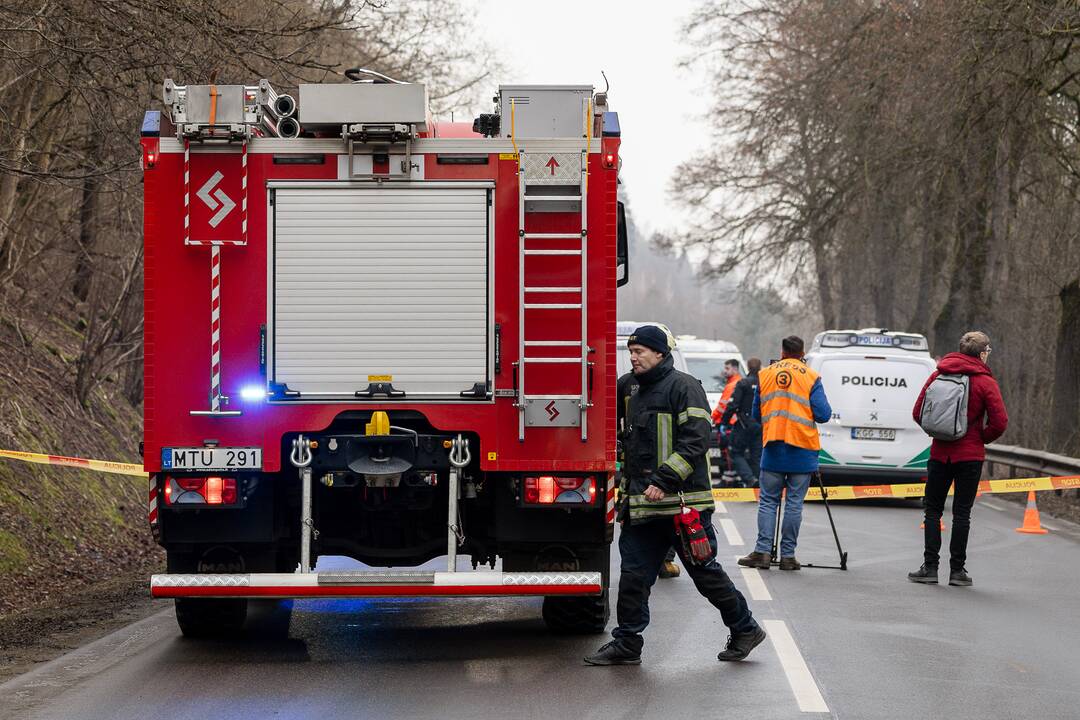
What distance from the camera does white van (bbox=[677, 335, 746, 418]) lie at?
Answer: 27.1 meters

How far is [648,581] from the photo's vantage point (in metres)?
8.67

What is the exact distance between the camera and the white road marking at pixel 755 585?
11.2 metres

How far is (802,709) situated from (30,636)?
16.2 ft

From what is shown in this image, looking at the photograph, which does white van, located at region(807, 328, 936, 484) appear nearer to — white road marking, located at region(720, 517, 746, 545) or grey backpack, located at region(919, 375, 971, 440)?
white road marking, located at region(720, 517, 746, 545)

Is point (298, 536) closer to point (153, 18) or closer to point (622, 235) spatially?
point (622, 235)

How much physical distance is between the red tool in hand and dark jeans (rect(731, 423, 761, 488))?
449 inches

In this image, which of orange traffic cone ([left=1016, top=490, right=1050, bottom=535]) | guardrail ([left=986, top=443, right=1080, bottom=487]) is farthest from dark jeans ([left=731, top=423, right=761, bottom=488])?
guardrail ([left=986, top=443, right=1080, bottom=487])

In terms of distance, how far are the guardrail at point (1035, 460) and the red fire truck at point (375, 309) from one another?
12887mm

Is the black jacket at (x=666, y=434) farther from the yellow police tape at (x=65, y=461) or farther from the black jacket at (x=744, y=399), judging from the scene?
the black jacket at (x=744, y=399)

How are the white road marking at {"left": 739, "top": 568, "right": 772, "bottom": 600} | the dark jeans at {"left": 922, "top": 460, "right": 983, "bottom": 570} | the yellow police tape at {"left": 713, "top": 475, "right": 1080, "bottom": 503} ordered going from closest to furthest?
1. the white road marking at {"left": 739, "top": 568, "right": 772, "bottom": 600}
2. the dark jeans at {"left": 922, "top": 460, "right": 983, "bottom": 570}
3. the yellow police tape at {"left": 713, "top": 475, "right": 1080, "bottom": 503}

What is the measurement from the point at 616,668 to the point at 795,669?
97cm

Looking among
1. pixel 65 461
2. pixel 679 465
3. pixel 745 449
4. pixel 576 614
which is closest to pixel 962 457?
pixel 576 614

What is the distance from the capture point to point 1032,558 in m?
14.4

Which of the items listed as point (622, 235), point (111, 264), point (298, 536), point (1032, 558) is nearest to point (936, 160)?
point (1032, 558)
